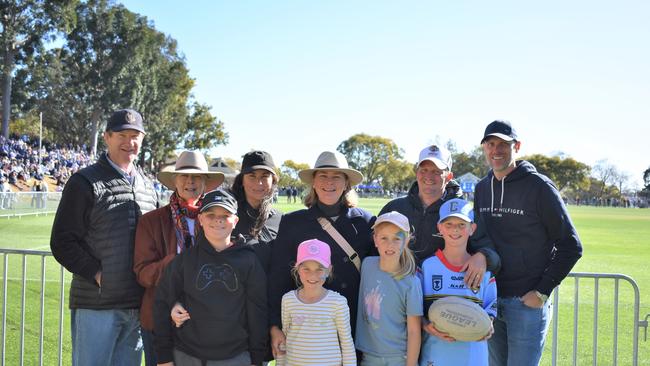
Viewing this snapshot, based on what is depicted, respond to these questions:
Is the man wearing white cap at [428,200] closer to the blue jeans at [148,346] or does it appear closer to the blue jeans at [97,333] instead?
the blue jeans at [148,346]

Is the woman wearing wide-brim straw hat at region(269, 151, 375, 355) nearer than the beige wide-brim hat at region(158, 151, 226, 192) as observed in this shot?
Yes

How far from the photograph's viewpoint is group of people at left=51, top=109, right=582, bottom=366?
367 centimetres

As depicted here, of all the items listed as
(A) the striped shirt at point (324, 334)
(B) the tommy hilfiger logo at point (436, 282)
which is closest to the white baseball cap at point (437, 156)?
(B) the tommy hilfiger logo at point (436, 282)

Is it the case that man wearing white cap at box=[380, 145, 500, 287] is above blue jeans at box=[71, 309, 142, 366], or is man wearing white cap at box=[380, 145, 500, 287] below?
above

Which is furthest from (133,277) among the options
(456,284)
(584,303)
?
(584,303)

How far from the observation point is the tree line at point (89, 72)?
4378 centimetres

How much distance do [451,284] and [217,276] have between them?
66.0 inches

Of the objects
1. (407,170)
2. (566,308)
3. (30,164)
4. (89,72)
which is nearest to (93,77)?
(89,72)

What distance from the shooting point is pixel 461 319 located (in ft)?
11.6

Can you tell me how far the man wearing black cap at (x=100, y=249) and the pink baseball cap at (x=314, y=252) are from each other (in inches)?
59.8

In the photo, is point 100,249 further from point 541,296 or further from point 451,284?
point 541,296

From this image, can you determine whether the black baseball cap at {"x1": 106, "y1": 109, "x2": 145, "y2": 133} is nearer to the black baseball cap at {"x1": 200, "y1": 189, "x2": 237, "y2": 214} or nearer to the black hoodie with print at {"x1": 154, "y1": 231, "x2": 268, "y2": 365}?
the black baseball cap at {"x1": 200, "y1": 189, "x2": 237, "y2": 214}

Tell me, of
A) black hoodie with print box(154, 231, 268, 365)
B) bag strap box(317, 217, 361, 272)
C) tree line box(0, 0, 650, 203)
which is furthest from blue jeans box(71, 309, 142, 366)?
tree line box(0, 0, 650, 203)

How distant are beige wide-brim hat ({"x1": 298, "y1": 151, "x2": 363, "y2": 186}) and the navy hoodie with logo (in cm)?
128
